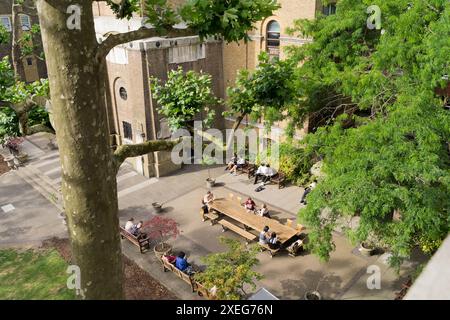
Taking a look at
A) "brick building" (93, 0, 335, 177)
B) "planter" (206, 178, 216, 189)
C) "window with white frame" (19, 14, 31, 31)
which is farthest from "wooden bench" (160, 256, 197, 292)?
"window with white frame" (19, 14, 31, 31)

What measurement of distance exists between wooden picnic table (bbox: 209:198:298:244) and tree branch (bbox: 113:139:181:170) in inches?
391

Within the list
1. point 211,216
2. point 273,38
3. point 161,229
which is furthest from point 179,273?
point 273,38

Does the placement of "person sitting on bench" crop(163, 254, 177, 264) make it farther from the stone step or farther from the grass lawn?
the stone step

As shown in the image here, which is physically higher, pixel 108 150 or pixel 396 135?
pixel 108 150

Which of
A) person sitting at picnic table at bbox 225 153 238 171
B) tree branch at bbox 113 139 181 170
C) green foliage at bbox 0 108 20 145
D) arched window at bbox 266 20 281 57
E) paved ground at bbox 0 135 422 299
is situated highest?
arched window at bbox 266 20 281 57

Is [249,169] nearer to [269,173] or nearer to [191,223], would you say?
[269,173]

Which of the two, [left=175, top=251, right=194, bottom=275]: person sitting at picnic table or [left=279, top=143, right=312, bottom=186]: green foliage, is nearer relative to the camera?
[left=175, top=251, right=194, bottom=275]: person sitting at picnic table

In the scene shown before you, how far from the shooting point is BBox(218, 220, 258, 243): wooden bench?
53.8 feet

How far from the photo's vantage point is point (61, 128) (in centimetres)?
455

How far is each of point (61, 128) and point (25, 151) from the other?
1004 inches

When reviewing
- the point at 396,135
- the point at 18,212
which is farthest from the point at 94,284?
the point at 18,212

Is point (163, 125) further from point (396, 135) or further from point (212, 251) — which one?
point (396, 135)

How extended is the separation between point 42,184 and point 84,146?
19.9 metres

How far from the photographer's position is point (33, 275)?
1498cm
